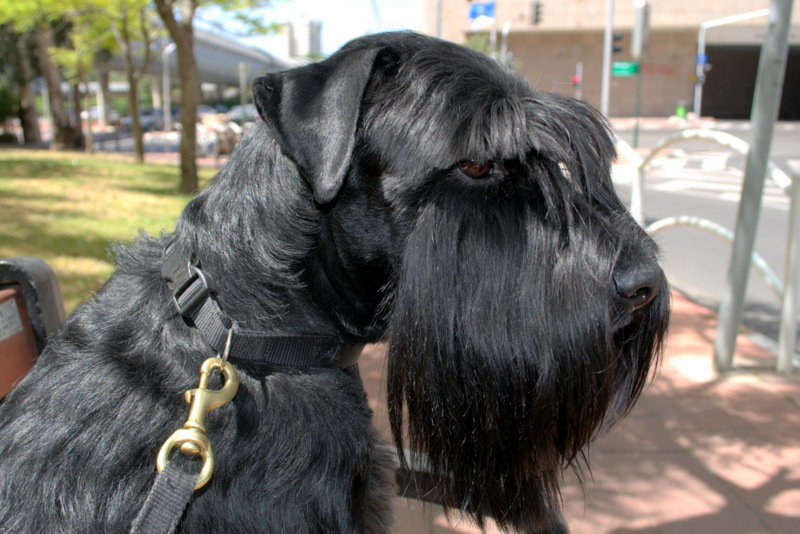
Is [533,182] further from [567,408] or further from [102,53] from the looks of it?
[102,53]

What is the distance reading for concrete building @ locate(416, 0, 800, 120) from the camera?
4653cm

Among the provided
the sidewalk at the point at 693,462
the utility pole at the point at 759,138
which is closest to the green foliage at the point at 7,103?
the sidewalk at the point at 693,462

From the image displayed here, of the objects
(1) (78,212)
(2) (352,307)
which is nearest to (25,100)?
(1) (78,212)

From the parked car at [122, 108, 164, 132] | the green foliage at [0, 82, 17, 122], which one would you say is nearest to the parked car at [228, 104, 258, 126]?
the parked car at [122, 108, 164, 132]

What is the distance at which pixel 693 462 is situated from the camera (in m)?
3.39

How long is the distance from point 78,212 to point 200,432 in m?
8.89

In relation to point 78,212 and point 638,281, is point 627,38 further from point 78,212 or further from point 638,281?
point 638,281

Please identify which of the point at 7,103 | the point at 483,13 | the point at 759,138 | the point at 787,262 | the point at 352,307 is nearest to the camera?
→ the point at 352,307

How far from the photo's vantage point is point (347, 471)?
5.23 feet

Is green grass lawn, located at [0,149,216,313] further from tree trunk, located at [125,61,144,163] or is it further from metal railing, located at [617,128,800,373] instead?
metal railing, located at [617,128,800,373]

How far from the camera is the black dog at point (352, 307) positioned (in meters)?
1.51

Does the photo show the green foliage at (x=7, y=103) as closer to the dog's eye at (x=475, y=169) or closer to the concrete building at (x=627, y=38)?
the concrete building at (x=627, y=38)

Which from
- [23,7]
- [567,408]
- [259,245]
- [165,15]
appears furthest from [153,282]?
[23,7]

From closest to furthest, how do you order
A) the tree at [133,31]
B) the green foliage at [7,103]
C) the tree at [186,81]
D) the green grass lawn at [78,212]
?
the green grass lawn at [78,212], the tree at [186,81], the tree at [133,31], the green foliage at [7,103]
